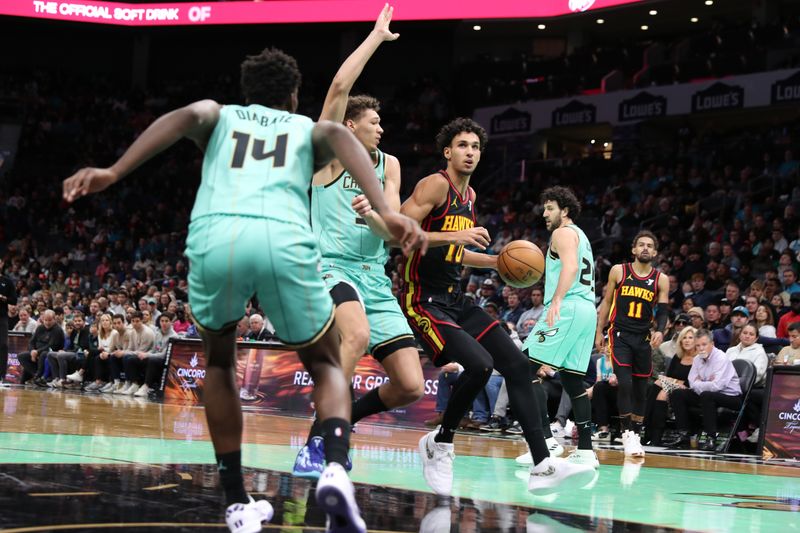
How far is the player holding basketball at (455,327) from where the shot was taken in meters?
5.53

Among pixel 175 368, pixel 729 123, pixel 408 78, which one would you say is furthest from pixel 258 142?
pixel 408 78

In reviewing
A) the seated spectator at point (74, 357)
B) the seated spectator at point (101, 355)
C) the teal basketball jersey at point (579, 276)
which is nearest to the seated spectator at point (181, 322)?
the seated spectator at point (101, 355)

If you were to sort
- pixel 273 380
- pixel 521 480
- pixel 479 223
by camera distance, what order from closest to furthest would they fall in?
pixel 521 480 → pixel 273 380 → pixel 479 223

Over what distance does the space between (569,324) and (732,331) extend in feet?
14.1

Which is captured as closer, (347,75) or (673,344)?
Answer: (347,75)

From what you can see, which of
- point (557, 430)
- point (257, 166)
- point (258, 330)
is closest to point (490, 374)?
point (257, 166)

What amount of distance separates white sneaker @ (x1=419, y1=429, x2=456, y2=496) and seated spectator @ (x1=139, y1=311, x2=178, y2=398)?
9753mm

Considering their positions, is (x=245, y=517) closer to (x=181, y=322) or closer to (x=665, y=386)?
(x=665, y=386)

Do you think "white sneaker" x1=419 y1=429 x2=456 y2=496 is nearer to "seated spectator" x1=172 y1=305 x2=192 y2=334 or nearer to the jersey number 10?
the jersey number 10

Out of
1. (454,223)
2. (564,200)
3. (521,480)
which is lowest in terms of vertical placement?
(521,480)

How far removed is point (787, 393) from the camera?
9672 mm

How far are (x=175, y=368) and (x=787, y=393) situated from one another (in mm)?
8445

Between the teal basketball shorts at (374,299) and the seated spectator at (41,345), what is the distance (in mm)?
12078

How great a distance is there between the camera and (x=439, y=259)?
19.3ft
